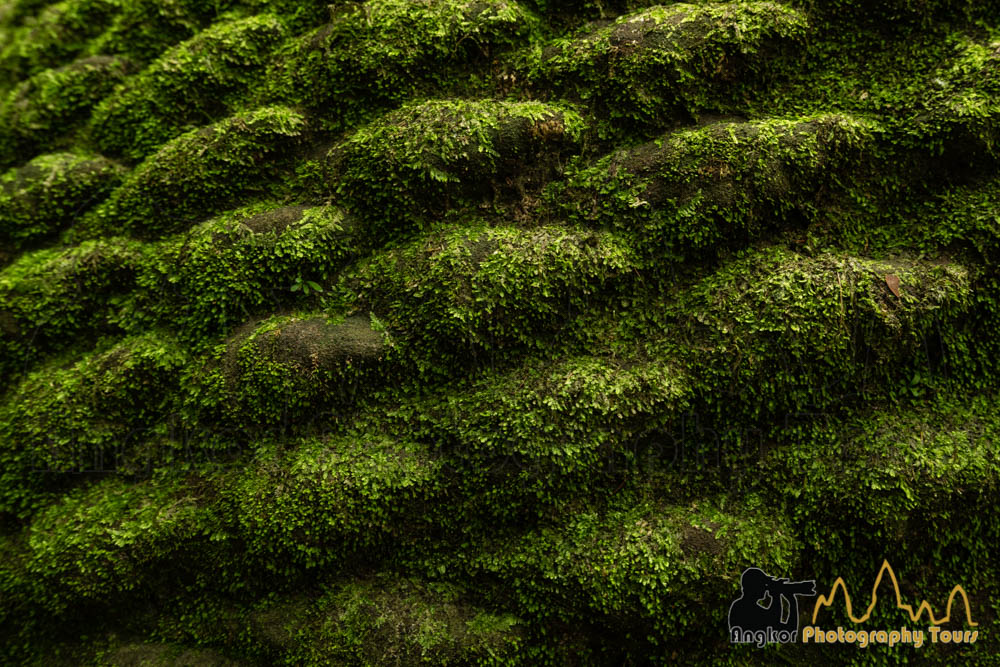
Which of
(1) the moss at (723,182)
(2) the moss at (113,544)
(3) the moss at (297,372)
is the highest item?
(1) the moss at (723,182)

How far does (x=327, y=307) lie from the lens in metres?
3.67

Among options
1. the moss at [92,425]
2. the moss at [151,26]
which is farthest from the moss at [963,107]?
the moss at [151,26]

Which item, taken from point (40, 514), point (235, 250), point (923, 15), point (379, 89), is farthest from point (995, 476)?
point (40, 514)

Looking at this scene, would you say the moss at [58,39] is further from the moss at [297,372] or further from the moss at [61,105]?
the moss at [297,372]

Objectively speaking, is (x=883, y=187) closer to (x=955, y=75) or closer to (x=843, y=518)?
(x=955, y=75)

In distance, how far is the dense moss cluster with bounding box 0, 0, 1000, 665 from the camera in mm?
3266

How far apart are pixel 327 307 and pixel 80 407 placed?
190cm

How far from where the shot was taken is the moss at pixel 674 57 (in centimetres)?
358

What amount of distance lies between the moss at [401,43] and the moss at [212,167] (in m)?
0.47

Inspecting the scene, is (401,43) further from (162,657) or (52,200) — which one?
(162,657)

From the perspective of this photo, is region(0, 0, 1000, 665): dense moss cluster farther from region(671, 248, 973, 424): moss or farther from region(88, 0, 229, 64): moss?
region(88, 0, 229, 64): moss

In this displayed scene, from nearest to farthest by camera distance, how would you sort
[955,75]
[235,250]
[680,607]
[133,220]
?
[680,607] < [955,75] < [235,250] < [133,220]

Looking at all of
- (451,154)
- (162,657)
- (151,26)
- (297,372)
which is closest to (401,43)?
(451,154)

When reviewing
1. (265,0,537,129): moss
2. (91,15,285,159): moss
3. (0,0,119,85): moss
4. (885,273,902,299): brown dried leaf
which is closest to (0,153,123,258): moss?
(91,15,285,159): moss
